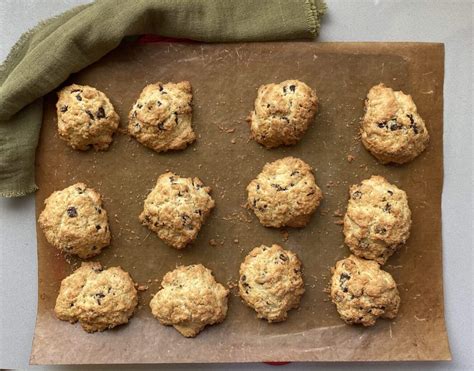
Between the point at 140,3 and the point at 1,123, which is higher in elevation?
the point at 140,3

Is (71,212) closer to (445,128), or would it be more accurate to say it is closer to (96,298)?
(96,298)

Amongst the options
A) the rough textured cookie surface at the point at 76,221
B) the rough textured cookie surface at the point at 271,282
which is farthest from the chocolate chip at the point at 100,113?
the rough textured cookie surface at the point at 271,282

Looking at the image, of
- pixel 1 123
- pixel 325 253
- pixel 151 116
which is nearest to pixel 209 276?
pixel 325 253

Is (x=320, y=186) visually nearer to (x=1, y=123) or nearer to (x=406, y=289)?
(x=406, y=289)

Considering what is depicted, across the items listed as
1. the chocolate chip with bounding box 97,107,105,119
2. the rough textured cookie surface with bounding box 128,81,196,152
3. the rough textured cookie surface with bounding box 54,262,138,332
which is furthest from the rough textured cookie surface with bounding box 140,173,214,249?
the chocolate chip with bounding box 97,107,105,119

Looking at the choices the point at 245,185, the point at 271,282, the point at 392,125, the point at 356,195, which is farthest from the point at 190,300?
the point at 392,125

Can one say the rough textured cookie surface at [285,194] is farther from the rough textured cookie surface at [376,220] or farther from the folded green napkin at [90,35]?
the folded green napkin at [90,35]
